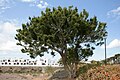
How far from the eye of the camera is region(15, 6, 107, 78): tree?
28039 mm

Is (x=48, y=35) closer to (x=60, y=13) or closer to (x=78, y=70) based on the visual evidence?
(x=60, y=13)

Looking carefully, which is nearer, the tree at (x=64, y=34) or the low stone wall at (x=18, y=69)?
the tree at (x=64, y=34)

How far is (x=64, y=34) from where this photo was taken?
94.0 ft

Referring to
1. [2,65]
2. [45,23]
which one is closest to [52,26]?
[45,23]

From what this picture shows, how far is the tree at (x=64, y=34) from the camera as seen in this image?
92.0 feet

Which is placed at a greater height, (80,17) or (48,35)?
(80,17)

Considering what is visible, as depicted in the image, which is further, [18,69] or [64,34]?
[18,69]

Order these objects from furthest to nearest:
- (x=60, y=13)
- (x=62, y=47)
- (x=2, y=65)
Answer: (x=2, y=65) → (x=62, y=47) → (x=60, y=13)

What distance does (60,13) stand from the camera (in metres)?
27.7

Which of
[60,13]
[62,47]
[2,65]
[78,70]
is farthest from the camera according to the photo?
[2,65]

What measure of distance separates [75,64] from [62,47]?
113 inches

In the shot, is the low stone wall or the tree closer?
the tree

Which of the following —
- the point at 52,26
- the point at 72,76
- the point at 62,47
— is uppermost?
the point at 52,26

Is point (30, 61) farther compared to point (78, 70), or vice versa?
point (30, 61)
